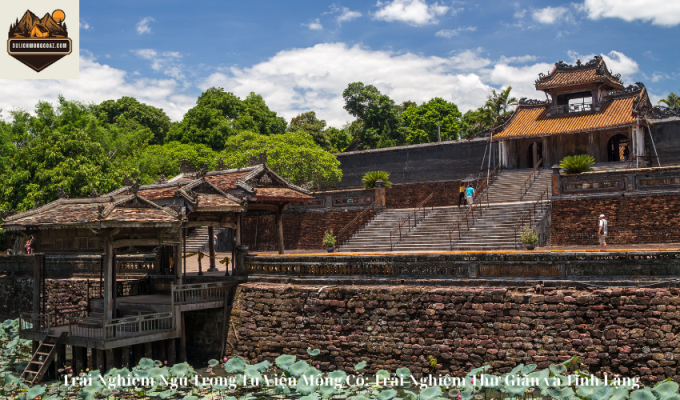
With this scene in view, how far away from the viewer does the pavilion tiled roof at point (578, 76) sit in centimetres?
2983

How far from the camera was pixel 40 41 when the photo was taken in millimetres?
15742

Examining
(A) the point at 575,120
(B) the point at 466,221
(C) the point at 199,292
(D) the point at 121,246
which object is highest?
(A) the point at 575,120

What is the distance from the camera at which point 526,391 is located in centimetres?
1083

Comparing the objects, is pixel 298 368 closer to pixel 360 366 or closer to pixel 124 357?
pixel 360 366

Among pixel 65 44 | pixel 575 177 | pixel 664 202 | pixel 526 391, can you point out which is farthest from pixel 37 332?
pixel 664 202

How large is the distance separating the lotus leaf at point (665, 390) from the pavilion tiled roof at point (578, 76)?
22.5 metres

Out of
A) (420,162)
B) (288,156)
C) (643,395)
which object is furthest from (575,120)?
(643,395)

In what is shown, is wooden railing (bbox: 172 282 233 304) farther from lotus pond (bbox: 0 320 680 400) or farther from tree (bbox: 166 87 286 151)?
tree (bbox: 166 87 286 151)

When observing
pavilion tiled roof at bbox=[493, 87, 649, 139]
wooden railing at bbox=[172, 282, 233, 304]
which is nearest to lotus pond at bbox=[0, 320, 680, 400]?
wooden railing at bbox=[172, 282, 233, 304]

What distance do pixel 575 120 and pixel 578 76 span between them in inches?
108

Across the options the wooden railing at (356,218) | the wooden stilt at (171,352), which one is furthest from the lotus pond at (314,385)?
the wooden railing at (356,218)

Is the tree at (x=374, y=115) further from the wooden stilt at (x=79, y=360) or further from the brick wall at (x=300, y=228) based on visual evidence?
the wooden stilt at (x=79, y=360)

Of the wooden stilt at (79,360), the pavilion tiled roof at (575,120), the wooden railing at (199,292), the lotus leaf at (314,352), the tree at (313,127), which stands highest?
the tree at (313,127)

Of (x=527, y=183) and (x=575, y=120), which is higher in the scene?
(x=575, y=120)
